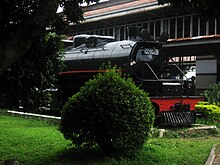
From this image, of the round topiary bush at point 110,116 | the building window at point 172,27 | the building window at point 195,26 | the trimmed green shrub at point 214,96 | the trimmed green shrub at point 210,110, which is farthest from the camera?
the building window at point 172,27

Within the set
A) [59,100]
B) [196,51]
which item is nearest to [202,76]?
[196,51]

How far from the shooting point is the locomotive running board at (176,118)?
12.1 meters

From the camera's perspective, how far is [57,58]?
26.8ft

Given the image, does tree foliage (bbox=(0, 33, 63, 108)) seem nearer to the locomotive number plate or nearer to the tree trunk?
the tree trunk

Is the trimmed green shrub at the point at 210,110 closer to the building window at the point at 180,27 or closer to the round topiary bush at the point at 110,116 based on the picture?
the round topiary bush at the point at 110,116

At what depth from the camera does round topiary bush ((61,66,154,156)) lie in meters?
6.94

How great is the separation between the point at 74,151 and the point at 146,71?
5848mm

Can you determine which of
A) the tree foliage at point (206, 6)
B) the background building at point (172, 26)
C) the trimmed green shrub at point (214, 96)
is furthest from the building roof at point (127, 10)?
the tree foliage at point (206, 6)

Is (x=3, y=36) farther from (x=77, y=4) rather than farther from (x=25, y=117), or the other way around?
(x=25, y=117)

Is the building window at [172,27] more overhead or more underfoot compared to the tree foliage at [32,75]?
more overhead

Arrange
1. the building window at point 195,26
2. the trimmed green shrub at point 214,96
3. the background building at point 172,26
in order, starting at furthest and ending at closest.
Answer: the building window at point 195,26
the background building at point 172,26
the trimmed green shrub at point 214,96

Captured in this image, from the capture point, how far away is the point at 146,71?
42.9 ft

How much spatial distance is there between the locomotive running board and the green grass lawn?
1.39m

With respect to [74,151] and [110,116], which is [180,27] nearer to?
[74,151]
